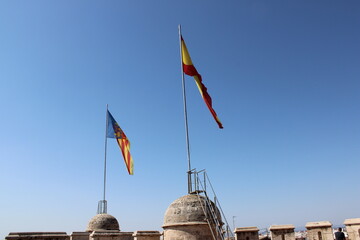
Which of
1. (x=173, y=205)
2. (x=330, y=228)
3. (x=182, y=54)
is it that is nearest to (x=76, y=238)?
(x=173, y=205)

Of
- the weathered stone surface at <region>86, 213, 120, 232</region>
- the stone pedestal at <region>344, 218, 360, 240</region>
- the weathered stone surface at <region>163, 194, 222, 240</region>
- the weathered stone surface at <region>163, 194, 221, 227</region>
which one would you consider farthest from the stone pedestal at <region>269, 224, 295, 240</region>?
the weathered stone surface at <region>86, 213, 120, 232</region>

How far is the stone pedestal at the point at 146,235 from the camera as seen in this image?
33.7 ft

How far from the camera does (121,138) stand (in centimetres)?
2383

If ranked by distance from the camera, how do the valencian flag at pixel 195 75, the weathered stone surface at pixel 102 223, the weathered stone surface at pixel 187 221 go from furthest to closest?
1. the weathered stone surface at pixel 102 223
2. the valencian flag at pixel 195 75
3. the weathered stone surface at pixel 187 221

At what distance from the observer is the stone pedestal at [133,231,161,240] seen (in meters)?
10.3

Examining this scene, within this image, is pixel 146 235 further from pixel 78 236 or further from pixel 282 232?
pixel 78 236

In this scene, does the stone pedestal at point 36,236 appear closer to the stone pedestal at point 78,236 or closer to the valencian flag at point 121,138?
the stone pedestal at point 78,236

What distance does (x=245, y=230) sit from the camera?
918 centimetres

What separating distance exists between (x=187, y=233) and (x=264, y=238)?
4055 millimetres

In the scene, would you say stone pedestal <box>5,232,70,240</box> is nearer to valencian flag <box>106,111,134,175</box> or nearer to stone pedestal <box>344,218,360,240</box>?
stone pedestal <box>344,218,360,240</box>

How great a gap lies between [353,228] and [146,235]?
667 cm

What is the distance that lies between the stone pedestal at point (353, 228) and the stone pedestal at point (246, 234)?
103 inches

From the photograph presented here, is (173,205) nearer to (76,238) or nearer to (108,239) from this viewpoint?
(108,239)

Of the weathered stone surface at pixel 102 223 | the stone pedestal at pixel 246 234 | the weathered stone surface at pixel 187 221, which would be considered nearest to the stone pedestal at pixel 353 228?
the stone pedestal at pixel 246 234
